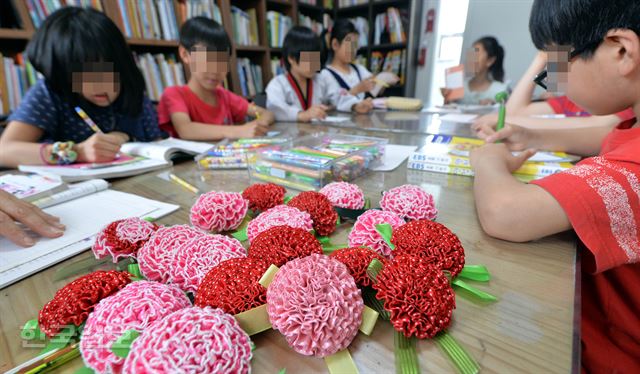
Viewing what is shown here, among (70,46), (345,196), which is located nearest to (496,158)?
(345,196)

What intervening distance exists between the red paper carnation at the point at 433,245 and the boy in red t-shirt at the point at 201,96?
906 mm

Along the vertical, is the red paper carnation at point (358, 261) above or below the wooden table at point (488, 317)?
above

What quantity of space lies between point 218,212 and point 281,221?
0.11 metres

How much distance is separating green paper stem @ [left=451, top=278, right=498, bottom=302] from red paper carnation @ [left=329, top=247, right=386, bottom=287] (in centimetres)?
9

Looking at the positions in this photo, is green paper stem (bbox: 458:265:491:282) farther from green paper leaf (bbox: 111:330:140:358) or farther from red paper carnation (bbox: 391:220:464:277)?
green paper leaf (bbox: 111:330:140:358)

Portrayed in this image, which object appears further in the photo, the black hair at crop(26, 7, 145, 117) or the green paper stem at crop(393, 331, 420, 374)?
the black hair at crop(26, 7, 145, 117)

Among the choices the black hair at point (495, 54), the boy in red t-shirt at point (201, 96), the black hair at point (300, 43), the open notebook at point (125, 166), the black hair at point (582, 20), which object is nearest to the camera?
the black hair at point (582, 20)

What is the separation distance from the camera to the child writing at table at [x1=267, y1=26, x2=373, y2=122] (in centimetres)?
165

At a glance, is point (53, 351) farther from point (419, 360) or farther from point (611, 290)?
point (611, 290)

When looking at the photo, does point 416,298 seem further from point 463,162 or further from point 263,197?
point 463,162

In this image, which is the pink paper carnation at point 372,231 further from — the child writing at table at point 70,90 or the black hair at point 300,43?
the black hair at point 300,43

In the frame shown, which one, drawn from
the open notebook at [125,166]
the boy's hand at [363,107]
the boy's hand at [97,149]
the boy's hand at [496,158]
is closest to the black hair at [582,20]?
the boy's hand at [496,158]

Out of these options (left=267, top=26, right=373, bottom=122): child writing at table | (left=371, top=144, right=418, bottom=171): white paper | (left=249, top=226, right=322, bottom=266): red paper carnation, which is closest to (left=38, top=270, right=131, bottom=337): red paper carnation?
(left=249, top=226, right=322, bottom=266): red paper carnation

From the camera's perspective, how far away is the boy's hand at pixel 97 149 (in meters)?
0.76
